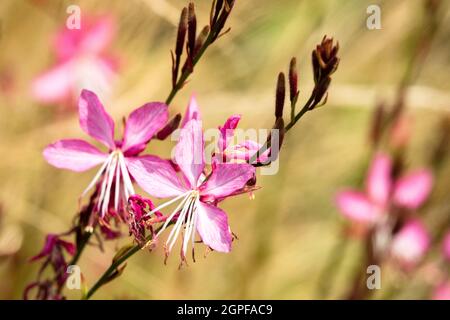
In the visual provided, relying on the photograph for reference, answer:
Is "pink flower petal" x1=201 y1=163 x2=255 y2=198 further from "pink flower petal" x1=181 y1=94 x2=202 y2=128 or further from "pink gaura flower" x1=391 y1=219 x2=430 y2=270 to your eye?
"pink gaura flower" x1=391 y1=219 x2=430 y2=270

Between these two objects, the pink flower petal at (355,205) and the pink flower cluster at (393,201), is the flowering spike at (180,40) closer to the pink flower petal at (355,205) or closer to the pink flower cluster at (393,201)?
the pink flower cluster at (393,201)

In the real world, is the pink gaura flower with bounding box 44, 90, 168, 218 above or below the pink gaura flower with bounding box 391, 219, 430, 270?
above

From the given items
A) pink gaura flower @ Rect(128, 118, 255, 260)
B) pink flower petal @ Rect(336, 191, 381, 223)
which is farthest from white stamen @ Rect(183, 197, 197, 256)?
pink flower petal @ Rect(336, 191, 381, 223)

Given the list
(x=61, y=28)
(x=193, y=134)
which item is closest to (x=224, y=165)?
(x=193, y=134)

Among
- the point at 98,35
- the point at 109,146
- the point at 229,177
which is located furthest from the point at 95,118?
the point at 98,35

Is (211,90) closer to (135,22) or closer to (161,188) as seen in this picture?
(135,22)

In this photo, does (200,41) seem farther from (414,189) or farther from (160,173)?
(414,189)

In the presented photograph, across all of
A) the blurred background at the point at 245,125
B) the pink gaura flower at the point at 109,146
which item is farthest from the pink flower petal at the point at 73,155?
the blurred background at the point at 245,125
